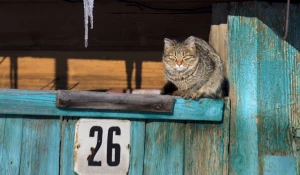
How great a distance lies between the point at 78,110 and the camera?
3.34 meters

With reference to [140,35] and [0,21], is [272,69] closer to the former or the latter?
[140,35]

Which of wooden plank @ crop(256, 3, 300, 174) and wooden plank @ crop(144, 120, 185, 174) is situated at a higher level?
wooden plank @ crop(256, 3, 300, 174)

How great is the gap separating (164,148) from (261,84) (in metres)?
0.79

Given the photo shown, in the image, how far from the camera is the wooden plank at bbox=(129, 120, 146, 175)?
3418 mm

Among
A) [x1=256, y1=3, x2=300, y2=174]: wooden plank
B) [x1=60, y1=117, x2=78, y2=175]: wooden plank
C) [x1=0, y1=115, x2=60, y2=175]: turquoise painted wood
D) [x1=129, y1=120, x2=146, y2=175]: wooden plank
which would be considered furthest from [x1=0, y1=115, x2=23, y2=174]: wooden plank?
[x1=256, y1=3, x2=300, y2=174]: wooden plank

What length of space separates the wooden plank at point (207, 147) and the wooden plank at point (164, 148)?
0.05 metres

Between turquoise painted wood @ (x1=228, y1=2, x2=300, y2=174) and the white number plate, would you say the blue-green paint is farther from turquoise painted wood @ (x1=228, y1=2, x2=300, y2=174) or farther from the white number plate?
the white number plate

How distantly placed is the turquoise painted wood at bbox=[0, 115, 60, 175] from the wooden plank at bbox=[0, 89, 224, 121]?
0.07 m

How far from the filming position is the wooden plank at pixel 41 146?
131 inches

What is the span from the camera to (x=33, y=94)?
330 cm

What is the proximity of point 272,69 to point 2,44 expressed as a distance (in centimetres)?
270

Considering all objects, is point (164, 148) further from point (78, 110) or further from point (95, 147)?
point (78, 110)

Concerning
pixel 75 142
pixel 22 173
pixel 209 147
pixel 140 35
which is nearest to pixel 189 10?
pixel 140 35

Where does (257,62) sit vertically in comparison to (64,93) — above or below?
above
